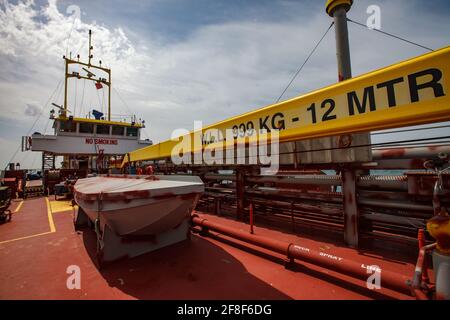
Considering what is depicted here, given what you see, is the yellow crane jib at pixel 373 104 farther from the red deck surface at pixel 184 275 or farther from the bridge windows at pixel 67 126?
the bridge windows at pixel 67 126

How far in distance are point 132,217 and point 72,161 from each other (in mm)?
26150

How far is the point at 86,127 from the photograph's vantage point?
2197cm

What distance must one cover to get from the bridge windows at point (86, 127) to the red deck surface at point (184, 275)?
65.3ft

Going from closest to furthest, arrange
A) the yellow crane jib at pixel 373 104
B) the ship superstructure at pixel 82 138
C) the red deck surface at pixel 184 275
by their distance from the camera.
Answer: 1. the yellow crane jib at pixel 373 104
2. the red deck surface at pixel 184 275
3. the ship superstructure at pixel 82 138

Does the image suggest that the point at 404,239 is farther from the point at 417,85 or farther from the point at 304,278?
the point at 417,85

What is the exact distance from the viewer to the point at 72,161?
24.2m

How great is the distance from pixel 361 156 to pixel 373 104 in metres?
1.22

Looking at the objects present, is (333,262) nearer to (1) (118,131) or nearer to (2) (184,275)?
(2) (184,275)

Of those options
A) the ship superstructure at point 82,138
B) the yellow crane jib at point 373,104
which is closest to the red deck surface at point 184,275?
the yellow crane jib at point 373,104

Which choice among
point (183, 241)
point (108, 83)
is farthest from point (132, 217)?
point (108, 83)

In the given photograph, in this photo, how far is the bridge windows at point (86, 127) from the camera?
71.2ft

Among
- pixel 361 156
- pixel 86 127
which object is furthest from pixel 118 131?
pixel 361 156

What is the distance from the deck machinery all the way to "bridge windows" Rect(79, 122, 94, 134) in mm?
20467

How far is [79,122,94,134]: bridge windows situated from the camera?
71.2 ft
